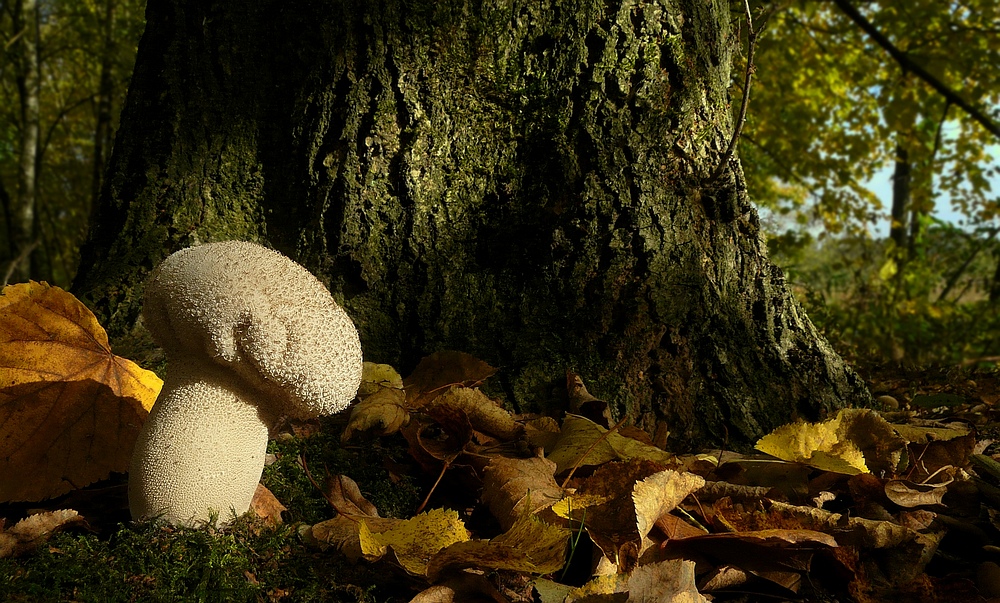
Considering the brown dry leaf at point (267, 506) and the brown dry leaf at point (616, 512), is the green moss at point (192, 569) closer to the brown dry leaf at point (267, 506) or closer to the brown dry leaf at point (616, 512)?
the brown dry leaf at point (267, 506)

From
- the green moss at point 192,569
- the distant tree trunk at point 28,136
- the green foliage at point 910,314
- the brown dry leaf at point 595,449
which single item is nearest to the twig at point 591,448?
the brown dry leaf at point 595,449

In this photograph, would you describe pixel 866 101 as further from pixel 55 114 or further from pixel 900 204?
pixel 55 114

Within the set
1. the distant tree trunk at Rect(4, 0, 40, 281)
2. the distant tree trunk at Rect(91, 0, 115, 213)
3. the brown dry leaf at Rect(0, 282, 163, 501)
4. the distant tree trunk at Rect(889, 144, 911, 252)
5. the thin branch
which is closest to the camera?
the brown dry leaf at Rect(0, 282, 163, 501)

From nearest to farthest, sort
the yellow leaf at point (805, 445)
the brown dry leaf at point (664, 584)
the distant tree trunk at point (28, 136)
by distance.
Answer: the brown dry leaf at point (664, 584) < the yellow leaf at point (805, 445) < the distant tree trunk at point (28, 136)

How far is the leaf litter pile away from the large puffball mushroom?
97mm

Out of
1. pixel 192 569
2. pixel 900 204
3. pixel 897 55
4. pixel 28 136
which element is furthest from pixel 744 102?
pixel 900 204

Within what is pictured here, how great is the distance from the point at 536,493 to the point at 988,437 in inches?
58.4

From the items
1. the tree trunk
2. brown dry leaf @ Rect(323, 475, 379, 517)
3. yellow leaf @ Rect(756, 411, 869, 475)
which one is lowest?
brown dry leaf @ Rect(323, 475, 379, 517)

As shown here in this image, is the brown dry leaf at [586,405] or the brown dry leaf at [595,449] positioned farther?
the brown dry leaf at [586,405]

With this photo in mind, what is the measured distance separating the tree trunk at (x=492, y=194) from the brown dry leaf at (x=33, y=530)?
78 centimetres

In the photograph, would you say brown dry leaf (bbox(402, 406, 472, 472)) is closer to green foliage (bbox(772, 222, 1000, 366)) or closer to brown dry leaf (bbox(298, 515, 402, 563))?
brown dry leaf (bbox(298, 515, 402, 563))

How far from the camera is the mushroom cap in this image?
127 centimetres

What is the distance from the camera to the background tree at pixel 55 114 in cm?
988

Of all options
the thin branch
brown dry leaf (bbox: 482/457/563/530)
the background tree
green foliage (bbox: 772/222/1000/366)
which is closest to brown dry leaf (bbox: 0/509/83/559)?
brown dry leaf (bbox: 482/457/563/530)
